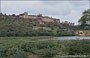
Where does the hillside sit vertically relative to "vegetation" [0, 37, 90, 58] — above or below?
below

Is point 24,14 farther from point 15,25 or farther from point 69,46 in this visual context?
point 69,46

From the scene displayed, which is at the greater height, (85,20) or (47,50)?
(85,20)

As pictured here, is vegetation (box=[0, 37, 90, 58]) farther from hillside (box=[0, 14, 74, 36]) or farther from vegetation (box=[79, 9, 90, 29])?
hillside (box=[0, 14, 74, 36])

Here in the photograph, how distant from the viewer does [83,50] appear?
28.7ft

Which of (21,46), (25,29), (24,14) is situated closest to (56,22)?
(24,14)

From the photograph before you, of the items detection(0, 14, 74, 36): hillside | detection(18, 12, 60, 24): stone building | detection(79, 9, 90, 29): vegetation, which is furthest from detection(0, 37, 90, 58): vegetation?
detection(18, 12, 60, 24): stone building

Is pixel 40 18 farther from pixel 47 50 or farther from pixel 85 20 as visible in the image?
pixel 47 50

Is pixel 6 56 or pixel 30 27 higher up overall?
pixel 6 56

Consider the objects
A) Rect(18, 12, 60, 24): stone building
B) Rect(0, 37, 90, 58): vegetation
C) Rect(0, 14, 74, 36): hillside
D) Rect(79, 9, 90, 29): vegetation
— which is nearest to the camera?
Rect(0, 37, 90, 58): vegetation

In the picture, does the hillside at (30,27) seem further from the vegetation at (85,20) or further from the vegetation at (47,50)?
the vegetation at (47,50)

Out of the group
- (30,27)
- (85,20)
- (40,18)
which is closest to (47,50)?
(85,20)

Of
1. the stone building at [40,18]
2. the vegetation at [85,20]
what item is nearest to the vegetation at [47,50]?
the vegetation at [85,20]

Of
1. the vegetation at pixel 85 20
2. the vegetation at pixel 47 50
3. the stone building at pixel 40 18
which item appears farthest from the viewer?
the stone building at pixel 40 18

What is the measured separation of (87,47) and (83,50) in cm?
28
